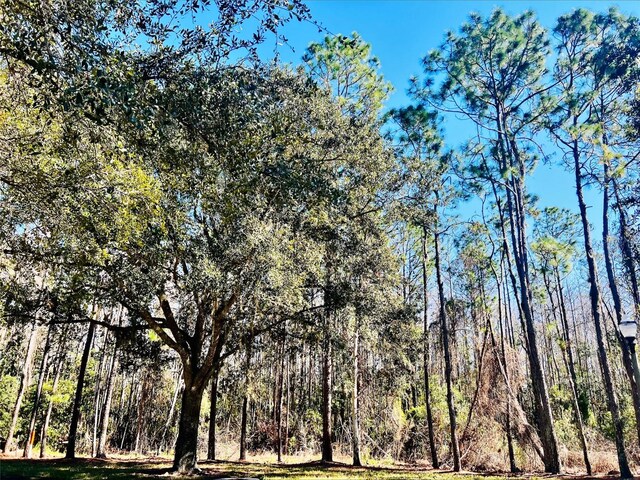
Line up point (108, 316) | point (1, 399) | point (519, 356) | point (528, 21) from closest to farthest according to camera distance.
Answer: point (528, 21) → point (108, 316) → point (519, 356) → point (1, 399)

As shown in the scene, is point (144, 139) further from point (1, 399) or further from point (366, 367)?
point (1, 399)

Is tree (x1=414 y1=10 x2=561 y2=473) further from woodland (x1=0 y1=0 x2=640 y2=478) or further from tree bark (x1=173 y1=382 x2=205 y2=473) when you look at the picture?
tree bark (x1=173 y1=382 x2=205 y2=473)

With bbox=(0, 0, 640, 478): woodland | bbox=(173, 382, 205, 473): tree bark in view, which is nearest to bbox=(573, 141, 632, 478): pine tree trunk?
bbox=(0, 0, 640, 478): woodland

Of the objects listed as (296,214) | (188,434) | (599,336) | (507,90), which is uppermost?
(507,90)

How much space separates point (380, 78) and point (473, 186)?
527 cm

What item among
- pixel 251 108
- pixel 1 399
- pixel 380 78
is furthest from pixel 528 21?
pixel 1 399

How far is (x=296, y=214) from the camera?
904 centimetres

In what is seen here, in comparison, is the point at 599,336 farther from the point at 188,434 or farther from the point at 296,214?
the point at 188,434

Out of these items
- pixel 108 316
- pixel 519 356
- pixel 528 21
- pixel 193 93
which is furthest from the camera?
pixel 519 356

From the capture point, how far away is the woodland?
13.0 ft

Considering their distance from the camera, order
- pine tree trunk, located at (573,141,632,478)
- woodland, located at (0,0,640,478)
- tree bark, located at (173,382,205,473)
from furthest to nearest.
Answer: tree bark, located at (173,382,205,473) → pine tree trunk, located at (573,141,632,478) → woodland, located at (0,0,640,478)

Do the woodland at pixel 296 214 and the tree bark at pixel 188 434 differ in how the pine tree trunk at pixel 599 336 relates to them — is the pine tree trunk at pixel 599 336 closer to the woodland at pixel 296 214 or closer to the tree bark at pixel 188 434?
the woodland at pixel 296 214

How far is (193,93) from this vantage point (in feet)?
12.2

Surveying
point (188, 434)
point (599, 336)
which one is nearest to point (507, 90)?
point (599, 336)
